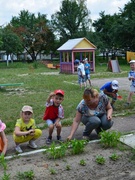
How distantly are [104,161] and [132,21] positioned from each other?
35466mm

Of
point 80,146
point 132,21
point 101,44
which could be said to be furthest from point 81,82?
point 101,44

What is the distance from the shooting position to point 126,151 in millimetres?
4547

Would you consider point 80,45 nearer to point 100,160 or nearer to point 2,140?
point 2,140

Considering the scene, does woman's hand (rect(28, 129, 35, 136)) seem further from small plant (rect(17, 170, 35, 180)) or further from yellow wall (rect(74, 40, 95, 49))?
yellow wall (rect(74, 40, 95, 49))

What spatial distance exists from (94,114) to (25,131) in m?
1.27

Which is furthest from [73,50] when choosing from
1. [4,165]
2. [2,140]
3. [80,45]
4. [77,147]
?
[4,165]

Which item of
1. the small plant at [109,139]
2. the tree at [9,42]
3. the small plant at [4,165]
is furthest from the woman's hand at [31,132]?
the tree at [9,42]

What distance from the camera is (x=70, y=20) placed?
169 feet

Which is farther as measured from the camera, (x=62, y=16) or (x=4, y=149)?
(x=62, y=16)

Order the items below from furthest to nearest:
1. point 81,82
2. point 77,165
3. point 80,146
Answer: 1. point 81,82
2. point 80,146
3. point 77,165

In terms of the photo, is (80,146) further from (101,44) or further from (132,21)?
(101,44)

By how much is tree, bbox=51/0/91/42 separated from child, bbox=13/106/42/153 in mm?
46547

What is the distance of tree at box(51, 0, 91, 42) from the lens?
51406mm

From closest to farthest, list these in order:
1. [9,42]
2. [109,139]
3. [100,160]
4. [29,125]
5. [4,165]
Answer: [4,165], [100,160], [109,139], [29,125], [9,42]
